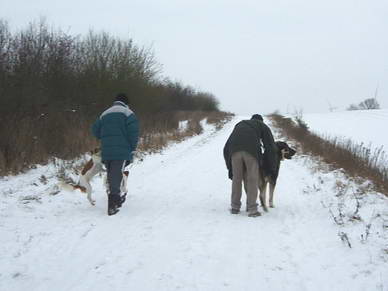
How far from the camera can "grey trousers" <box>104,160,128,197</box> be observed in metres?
7.22

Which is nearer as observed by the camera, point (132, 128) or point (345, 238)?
point (345, 238)

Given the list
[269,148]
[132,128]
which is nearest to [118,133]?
[132,128]

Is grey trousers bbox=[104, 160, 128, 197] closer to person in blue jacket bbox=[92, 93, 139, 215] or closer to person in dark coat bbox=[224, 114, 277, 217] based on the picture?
person in blue jacket bbox=[92, 93, 139, 215]

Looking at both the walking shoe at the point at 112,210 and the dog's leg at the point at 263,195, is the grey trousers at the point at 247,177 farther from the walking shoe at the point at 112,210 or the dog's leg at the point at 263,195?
the walking shoe at the point at 112,210

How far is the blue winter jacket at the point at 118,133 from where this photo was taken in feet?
23.8

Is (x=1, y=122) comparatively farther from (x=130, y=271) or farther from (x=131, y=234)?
(x=130, y=271)

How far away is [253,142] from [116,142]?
7.71 feet

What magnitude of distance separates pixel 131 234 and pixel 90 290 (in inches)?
72.0

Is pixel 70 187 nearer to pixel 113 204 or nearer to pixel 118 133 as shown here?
pixel 113 204

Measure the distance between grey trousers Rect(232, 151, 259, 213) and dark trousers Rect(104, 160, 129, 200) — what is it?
1967 mm

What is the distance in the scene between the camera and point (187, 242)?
563cm

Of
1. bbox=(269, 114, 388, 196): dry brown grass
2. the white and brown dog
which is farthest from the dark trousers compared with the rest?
bbox=(269, 114, 388, 196): dry brown grass

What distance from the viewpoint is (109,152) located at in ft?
23.9

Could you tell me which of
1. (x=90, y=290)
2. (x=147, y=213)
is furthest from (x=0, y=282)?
(x=147, y=213)
